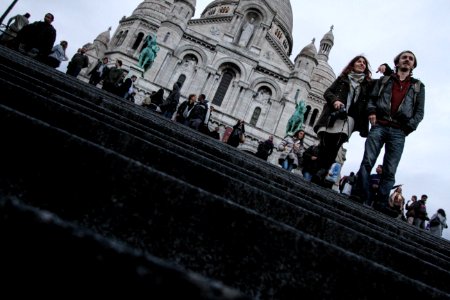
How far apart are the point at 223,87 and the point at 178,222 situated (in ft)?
84.5

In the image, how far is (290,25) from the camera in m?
40.0

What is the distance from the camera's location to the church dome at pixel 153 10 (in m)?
34.1

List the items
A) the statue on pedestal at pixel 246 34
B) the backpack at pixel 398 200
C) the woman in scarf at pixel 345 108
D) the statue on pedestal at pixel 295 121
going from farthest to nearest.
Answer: the statue on pedestal at pixel 246 34 < the statue on pedestal at pixel 295 121 < the backpack at pixel 398 200 < the woman in scarf at pixel 345 108

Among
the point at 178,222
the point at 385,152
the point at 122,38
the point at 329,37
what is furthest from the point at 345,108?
the point at 329,37

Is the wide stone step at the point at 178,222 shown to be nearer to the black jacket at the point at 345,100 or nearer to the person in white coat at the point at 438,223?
the black jacket at the point at 345,100

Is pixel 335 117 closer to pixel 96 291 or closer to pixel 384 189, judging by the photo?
pixel 384 189

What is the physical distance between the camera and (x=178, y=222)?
1.26 metres

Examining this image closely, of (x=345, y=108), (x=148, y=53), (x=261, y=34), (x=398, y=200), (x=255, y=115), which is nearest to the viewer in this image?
(x=345, y=108)

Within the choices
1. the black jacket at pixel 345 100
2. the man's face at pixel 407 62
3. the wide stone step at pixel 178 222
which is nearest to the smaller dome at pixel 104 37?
the black jacket at pixel 345 100

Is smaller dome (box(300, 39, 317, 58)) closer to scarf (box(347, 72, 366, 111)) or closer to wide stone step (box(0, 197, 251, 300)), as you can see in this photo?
scarf (box(347, 72, 366, 111))

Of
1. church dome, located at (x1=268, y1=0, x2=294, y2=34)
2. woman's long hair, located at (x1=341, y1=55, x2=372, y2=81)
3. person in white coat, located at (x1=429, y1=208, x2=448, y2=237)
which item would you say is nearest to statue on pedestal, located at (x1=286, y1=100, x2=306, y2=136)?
person in white coat, located at (x1=429, y1=208, x2=448, y2=237)

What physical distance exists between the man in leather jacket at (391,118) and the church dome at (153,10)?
106 ft

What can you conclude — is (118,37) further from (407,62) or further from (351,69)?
(407,62)

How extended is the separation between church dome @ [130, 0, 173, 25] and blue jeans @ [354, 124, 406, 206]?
32.7 m
